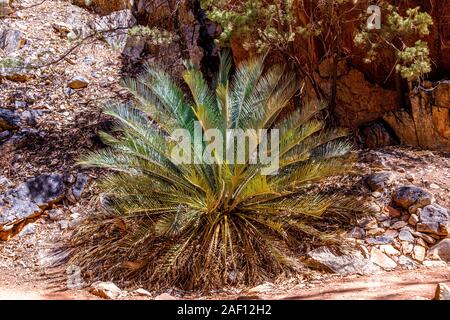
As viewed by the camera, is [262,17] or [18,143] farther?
[18,143]

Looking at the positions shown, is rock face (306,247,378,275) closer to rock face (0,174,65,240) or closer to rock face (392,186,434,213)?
rock face (392,186,434,213)

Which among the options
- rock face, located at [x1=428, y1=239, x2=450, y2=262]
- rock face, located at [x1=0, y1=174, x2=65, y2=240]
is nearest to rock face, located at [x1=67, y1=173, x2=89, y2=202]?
rock face, located at [x1=0, y1=174, x2=65, y2=240]

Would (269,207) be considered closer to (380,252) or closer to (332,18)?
(380,252)

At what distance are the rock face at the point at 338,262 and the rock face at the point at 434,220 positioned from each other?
74cm

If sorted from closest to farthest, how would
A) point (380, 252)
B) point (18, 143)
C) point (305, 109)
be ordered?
point (380, 252), point (305, 109), point (18, 143)

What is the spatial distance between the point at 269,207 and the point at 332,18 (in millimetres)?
2827

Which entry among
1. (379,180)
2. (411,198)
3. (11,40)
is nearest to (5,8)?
(11,40)

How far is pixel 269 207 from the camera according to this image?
196 inches

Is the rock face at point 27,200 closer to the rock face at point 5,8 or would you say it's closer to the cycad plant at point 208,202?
the cycad plant at point 208,202

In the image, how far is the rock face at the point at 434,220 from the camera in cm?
466

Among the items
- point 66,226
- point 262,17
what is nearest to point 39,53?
point 66,226

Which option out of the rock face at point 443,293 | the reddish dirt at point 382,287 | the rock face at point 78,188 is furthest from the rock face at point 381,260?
the rock face at point 78,188

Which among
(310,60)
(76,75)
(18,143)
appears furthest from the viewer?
(76,75)

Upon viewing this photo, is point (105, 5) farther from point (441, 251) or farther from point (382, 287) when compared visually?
point (382, 287)
